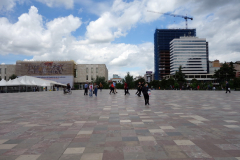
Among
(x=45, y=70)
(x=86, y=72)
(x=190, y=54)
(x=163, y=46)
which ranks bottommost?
(x=86, y=72)

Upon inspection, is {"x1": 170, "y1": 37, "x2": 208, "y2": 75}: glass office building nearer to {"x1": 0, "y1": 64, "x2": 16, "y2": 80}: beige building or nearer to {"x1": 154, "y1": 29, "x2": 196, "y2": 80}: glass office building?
{"x1": 154, "y1": 29, "x2": 196, "y2": 80}: glass office building

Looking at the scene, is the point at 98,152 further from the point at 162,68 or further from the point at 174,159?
the point at 162,68

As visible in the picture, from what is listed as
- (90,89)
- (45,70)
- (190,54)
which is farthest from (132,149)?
(190,54)

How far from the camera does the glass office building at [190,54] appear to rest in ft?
402

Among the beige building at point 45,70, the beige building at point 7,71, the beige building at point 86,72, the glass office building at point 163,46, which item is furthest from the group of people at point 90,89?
the glass office building at point 163,46

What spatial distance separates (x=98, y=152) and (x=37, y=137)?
200 centimetres

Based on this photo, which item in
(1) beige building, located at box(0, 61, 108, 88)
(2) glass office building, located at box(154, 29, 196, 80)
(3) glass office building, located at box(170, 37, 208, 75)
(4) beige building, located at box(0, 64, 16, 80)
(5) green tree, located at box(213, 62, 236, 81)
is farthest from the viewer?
(2) glass office building, located at box(154, 29, 196, 80)

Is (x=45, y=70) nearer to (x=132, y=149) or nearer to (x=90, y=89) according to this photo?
(x=90, y=89)

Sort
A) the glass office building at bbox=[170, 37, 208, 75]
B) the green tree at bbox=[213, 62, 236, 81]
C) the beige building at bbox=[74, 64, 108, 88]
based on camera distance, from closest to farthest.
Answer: the green tree at bbox=[213, 62, 236, 81] < the beige building at bbox=[74, 64, 108, 88] < the glass office building at bbox=[170, 37, 208, 75]

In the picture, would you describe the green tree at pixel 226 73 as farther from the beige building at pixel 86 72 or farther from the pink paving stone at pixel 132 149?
the pink paving stone at pixel 132 149

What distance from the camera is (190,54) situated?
411 ft

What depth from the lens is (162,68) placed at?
14488cm

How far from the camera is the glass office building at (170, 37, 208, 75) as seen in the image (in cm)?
12250

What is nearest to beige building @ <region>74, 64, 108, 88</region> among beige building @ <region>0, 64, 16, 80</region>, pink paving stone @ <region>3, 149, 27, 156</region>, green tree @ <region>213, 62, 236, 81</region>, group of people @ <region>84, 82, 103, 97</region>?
beige building @ <region>0, 64, 16, 80</region>
